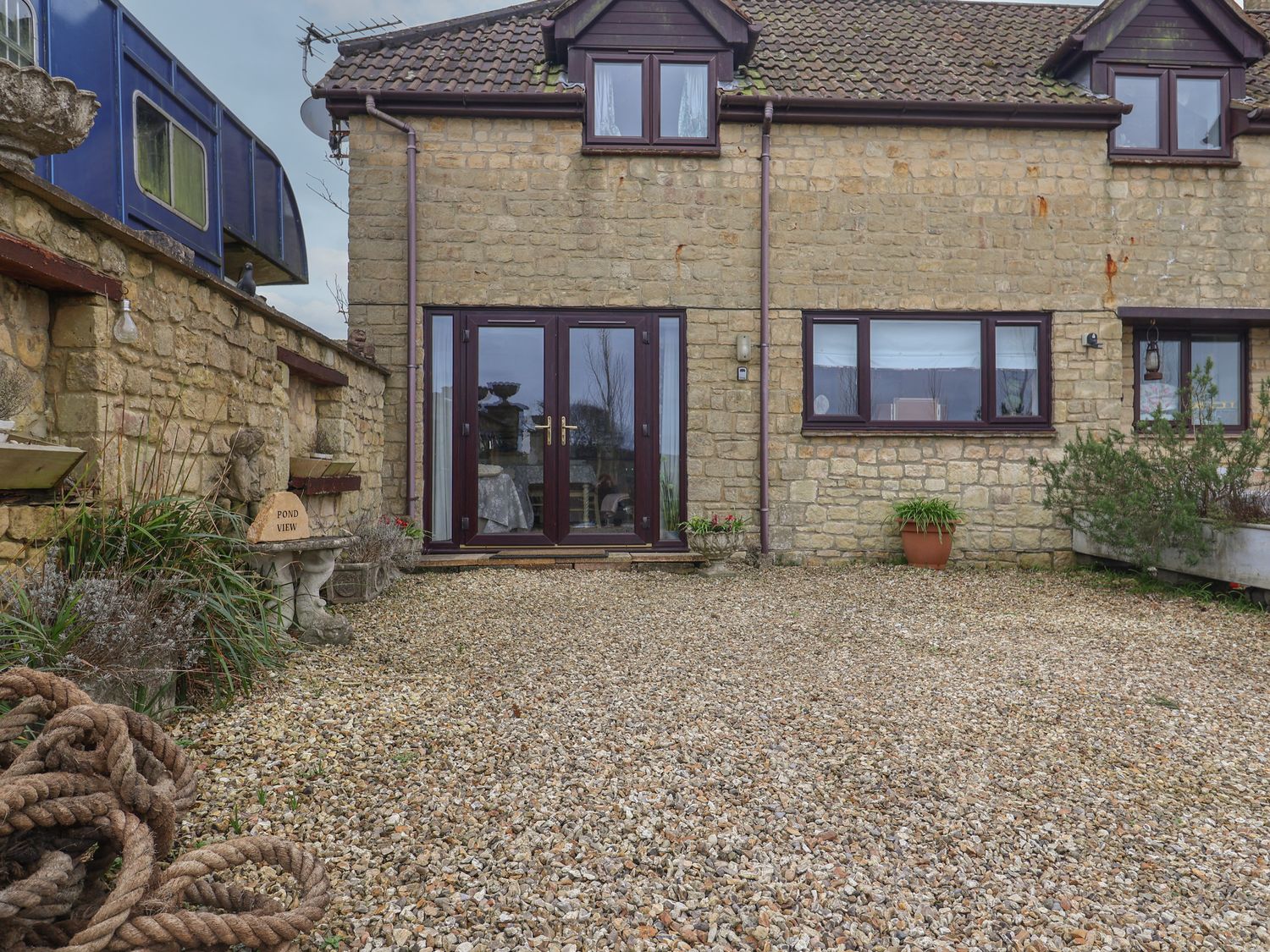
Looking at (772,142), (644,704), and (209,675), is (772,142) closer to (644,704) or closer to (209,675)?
Answer: (644,704)

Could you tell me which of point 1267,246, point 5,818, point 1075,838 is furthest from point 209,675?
point 1267,246

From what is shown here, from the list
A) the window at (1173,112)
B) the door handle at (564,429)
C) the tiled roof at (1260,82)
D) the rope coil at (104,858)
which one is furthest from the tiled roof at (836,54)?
the rope coil at (104,858)

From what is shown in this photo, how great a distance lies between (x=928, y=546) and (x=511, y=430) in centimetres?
418

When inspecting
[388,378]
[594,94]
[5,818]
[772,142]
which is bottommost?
[5,818]

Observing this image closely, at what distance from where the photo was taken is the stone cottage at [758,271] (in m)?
6.67

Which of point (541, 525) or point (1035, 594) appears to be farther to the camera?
point (541, 525)

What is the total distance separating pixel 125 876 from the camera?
118cm

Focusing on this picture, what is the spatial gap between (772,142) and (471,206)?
305 centimetres

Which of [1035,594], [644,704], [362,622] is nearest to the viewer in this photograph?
[644,704]

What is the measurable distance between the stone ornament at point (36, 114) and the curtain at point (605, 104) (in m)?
5.18

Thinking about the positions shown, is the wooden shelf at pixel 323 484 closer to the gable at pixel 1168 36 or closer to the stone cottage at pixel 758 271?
the stone cottage at pixel 758 271

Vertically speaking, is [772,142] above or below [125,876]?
above

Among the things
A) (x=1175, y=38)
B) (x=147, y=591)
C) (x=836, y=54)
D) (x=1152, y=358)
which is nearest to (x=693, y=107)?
(x=836, y=54)

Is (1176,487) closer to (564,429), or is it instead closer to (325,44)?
(564,429)
